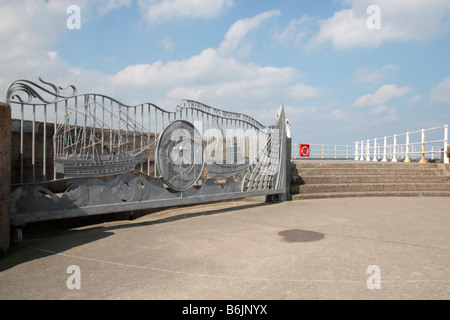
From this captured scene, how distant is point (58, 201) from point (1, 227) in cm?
95

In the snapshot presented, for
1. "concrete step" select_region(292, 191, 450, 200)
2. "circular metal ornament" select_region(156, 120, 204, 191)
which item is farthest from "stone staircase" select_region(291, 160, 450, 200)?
"circular metal ornament" select_region(156, 120, 204, 191)

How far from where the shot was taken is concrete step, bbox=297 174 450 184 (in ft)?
→ 34.2

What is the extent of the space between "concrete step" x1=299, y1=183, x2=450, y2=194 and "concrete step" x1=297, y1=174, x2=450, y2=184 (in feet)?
1.18

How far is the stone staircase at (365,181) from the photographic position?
32.2 ft

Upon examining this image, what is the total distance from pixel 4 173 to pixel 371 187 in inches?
372

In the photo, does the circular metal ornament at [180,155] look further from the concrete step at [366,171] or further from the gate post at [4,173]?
the concrete step at [366,171]

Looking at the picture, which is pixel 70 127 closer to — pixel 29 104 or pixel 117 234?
pixel 29 104

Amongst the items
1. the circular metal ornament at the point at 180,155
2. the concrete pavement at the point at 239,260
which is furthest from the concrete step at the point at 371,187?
the circular metal ornament at the point at 180,155

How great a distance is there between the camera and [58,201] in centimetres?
472

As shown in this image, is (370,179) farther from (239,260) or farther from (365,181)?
(239,260)

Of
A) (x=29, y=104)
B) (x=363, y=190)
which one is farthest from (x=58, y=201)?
(x=363, y=190)

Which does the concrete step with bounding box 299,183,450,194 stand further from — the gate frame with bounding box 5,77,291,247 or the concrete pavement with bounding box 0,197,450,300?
the concrete pavement with bounding box 0,197,450,300

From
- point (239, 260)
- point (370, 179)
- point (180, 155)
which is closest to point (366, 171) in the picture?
point (370, 179)

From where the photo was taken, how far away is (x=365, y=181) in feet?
35.3
